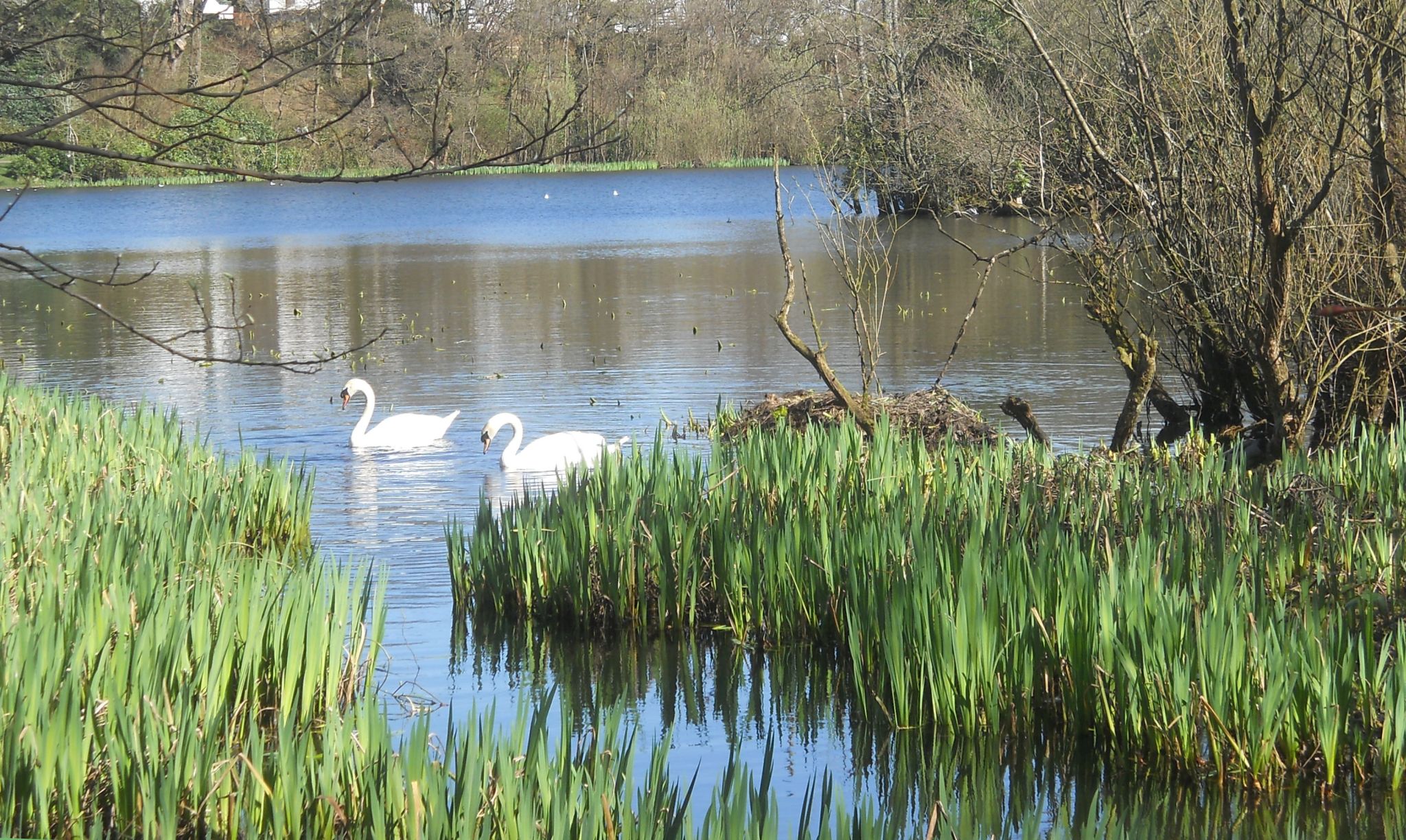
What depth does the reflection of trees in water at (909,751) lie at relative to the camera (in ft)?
14.1

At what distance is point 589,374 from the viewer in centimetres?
1502

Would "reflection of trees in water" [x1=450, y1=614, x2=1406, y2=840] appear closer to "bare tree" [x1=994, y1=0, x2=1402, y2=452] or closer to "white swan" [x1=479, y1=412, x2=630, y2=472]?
"bare tree" [x1=994, y1=0, x2=1402, y2=452]

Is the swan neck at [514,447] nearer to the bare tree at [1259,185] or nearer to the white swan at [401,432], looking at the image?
the white swan at [401,432]

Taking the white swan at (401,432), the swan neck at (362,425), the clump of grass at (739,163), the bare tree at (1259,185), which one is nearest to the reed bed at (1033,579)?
the bare tree at (1259,185)

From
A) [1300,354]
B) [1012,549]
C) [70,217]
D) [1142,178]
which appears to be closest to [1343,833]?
[1012,549]

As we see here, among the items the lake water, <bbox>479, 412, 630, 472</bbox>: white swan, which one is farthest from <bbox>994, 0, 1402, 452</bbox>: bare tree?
<bbox>479, 412, 630, 472</bbox>: white swan

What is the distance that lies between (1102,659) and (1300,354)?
511 centimetres

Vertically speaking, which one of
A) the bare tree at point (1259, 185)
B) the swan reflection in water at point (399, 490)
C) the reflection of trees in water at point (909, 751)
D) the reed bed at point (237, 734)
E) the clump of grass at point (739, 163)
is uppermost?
the clump of grass at point (739, 163)

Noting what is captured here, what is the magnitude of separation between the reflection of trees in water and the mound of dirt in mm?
3813

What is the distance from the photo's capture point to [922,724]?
4980 mm

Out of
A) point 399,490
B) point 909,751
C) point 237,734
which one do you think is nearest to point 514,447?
point 399,490

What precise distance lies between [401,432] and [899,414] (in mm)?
3710

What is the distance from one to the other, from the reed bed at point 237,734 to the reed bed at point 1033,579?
3.04ft

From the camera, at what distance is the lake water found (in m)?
4.83
